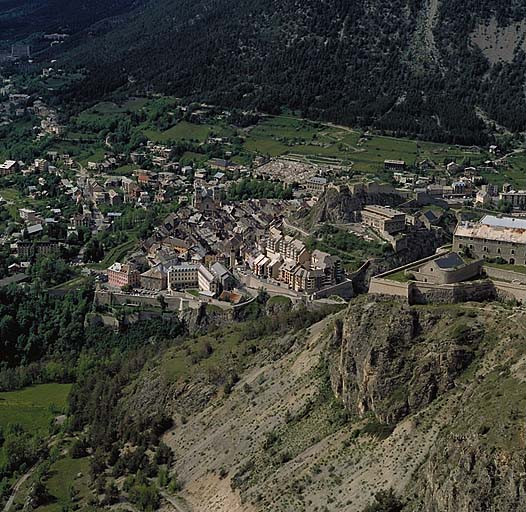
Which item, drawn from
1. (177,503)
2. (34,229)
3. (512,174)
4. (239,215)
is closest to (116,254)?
(34,229)

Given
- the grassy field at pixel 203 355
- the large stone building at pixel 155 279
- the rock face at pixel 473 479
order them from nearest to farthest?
1. the rock face at pixel 473 479
2. the grassy field at pixel 203 355
3. the large stone building at pixel 155 279

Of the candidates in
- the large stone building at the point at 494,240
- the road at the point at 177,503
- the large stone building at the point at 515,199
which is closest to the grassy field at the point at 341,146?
the large stone building at the point at 515,199

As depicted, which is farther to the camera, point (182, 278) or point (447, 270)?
point (182, 278)

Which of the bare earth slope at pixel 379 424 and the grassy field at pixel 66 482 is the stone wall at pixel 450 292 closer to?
the bare earth slope at pixel 379 424

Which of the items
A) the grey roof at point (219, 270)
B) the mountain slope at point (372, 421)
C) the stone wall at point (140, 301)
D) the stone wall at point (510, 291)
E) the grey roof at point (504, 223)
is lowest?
the stone wall at point (140, 301)

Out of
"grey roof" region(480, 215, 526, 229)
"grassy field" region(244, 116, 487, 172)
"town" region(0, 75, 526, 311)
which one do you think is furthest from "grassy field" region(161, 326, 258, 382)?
"grassy field" region(244, 116, 487, 172)

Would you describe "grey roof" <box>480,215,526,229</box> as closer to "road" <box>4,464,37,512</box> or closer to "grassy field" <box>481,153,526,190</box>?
"road" <box>4,464,37,512</box>

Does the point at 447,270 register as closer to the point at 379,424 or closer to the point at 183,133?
the point at 379,424
